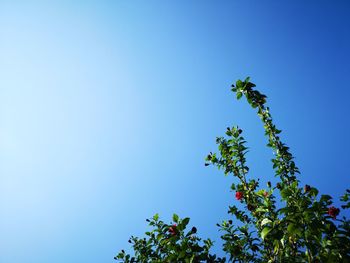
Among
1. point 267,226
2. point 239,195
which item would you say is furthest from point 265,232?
point 239,195

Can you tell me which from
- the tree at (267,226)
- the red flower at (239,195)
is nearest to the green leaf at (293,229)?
the tree at (267,226)

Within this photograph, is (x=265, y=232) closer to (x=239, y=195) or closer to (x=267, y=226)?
(x=267, y=226)

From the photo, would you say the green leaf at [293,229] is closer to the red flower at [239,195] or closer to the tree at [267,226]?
the tree at [267,226]

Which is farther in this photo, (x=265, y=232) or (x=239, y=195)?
(x=239, y=195)

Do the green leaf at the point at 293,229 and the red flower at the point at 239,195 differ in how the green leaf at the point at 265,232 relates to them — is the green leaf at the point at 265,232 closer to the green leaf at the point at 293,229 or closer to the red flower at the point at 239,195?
the green leaf at the point at 293,229

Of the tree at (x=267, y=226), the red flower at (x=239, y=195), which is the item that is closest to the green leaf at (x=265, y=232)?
the tree at (x=267, y=226)

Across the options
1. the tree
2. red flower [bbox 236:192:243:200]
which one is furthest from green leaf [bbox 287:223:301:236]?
red flower [bbox 236:192:243:200]

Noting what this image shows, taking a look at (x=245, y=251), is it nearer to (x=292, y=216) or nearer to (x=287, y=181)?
(x=287, y=181)

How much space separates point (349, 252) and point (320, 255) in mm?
519

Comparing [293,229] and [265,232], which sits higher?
[265,232]

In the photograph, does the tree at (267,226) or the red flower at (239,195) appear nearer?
the tree at (267,226)

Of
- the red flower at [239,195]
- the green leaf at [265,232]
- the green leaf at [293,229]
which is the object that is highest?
the red flower at [239,195]

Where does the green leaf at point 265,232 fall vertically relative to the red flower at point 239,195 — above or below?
below

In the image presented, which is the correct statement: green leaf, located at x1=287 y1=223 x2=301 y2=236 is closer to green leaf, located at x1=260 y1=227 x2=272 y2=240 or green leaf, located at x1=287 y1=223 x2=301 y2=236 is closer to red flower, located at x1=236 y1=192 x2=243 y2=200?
green leaf, located at x1=260 y1=227 x2=272 y2=240
